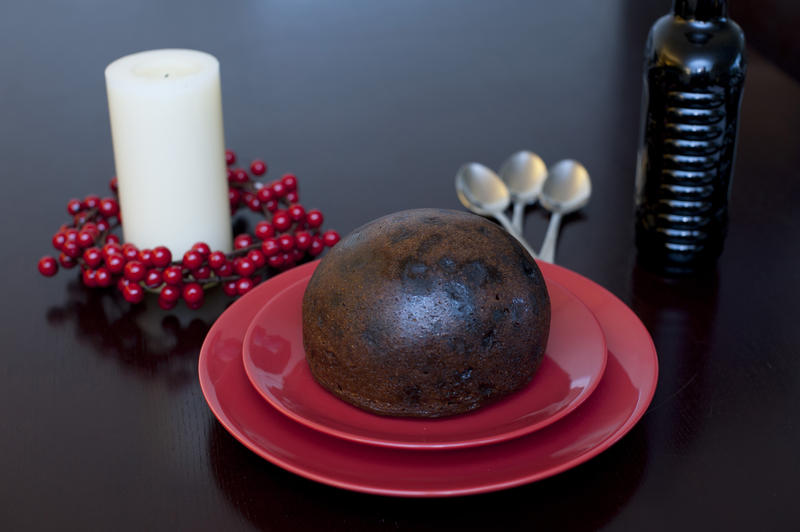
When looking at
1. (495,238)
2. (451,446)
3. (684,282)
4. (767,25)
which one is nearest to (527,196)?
(684,282)

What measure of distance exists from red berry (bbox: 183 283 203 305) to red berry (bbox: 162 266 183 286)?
0.01 meters

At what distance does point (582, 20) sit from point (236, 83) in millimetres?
618

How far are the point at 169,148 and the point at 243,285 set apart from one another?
0.13m

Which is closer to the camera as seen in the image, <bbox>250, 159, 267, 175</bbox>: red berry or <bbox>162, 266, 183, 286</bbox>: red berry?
<bbox>162, 266, 183, 286</bbox>: red berry

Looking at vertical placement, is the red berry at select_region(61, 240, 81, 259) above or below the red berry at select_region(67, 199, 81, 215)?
below

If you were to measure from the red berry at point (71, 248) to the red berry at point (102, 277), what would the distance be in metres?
0.03

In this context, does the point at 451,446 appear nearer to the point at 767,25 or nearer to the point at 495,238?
the point at 495,238

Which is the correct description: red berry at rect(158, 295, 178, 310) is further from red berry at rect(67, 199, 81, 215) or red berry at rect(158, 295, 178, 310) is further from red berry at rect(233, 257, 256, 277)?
red berry at rect(67, 199, 81, 215)

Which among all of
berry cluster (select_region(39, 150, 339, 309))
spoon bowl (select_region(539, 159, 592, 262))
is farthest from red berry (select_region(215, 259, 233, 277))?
spoon bowl (select_region(539, 159, 592, 262))

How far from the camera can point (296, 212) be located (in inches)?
33.9

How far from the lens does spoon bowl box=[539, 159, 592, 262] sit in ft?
3.07

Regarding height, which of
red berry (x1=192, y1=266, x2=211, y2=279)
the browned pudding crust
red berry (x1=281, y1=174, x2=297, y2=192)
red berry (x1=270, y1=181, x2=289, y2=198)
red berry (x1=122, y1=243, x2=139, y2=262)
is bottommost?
red berry (x1=192, y1=266, x2=211, y2=279)

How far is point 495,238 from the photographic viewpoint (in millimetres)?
604

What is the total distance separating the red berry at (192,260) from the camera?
772mm
